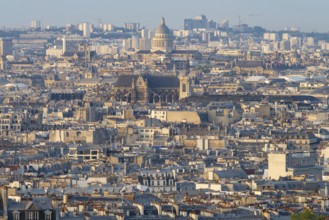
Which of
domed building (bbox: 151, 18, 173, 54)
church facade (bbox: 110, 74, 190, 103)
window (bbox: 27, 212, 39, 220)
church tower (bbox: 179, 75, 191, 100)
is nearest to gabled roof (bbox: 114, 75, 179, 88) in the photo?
church facade (bbox: 110, 74, 190, 103)

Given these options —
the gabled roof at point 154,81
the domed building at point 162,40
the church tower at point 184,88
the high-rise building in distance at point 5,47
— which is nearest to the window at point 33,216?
the church tower at point 184,88

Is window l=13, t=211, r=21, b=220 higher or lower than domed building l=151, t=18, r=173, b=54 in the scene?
lower

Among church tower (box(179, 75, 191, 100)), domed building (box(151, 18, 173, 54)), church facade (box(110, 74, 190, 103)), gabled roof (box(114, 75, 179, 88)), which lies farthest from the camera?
domed building (box(151, 18, 173, 54))

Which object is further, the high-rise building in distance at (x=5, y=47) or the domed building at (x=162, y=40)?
the high-rise building in distance at (x=5, y=47)

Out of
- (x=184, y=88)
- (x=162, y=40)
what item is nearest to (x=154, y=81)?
(x=184, y=88)

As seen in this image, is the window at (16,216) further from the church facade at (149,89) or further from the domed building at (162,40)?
the domed building at (162,40)

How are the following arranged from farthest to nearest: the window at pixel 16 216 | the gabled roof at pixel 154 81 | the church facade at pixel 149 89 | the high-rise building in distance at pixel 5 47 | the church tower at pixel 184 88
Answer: the high-rise building in distance at pixel 5 47
the gabled roof at pixel 154 81
the church tower at pixel 184 88
the church facade at pixel 149 89
the window at pixel 16 216

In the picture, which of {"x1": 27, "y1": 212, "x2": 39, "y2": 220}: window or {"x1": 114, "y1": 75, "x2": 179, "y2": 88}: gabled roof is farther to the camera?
{"x1": 114, "y1": 75, "x2": 179, "y2": 88}: gabled roof

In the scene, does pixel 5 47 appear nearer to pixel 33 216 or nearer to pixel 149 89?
pixel 149 89

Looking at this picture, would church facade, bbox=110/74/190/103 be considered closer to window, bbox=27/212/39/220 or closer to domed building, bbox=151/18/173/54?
domed building, bbox=151/18/173/54

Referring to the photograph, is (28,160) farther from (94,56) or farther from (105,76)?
(94,56)

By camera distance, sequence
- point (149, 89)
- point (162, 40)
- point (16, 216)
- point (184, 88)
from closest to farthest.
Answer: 1. point (16, 216)
2. point (149, 89)
3. point (184, 88)
4. point (162, 40)

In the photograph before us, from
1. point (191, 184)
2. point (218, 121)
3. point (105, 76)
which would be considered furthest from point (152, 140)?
point (105, 76)
